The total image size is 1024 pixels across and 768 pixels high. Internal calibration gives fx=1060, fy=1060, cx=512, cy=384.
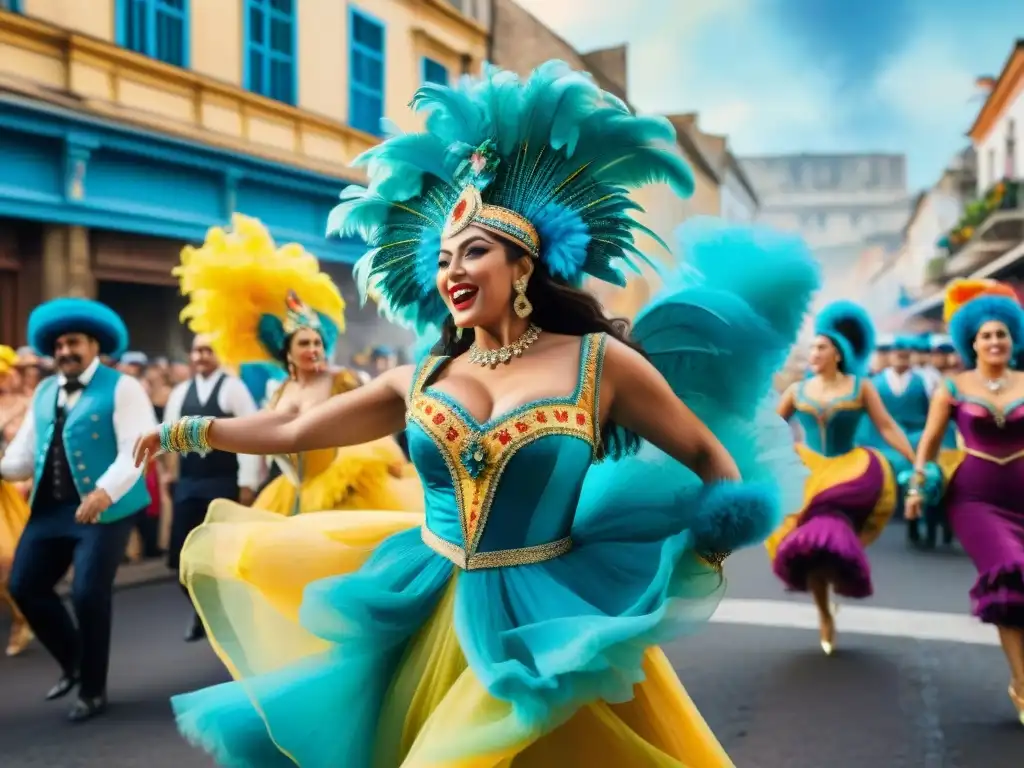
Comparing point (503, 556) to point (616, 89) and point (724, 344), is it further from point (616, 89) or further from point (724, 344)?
point (616, 89)

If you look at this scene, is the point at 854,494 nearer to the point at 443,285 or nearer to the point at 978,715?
the point at 978,715

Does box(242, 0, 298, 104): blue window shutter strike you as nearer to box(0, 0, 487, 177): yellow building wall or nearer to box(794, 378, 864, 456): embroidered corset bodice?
box(0, 0, 487, 177): yellow building wall

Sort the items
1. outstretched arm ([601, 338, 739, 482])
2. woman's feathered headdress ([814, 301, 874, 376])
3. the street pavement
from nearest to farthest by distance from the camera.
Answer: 1. outstretched arm ([601, 338, 739, 482])
2. the street pavement
3. woman's feathered headdress ([814, 301, 874, 376])

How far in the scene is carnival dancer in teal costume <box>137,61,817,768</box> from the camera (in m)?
2.64

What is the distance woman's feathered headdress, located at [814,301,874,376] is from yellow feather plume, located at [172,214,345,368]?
3.41m

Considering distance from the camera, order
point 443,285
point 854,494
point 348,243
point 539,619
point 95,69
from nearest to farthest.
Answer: point 539,619 < point 443,285 < point 854,494 < point 95,69 < point 348,243

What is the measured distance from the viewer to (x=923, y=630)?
6.61m

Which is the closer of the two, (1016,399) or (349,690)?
(349,690)

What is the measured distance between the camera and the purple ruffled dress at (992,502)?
15.9 ft

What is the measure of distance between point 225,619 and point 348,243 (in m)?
12.1

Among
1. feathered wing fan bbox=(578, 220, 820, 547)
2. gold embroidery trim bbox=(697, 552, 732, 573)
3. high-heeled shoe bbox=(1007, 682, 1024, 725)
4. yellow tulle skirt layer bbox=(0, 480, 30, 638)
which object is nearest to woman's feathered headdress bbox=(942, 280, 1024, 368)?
high-heeled shoe bbox=(1007, 682, 1024, 725)

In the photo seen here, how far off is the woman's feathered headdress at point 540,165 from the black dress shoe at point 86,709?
3208 millimetres

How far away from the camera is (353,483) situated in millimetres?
6133

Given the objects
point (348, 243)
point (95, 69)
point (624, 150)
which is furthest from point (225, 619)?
point (348, 243)
